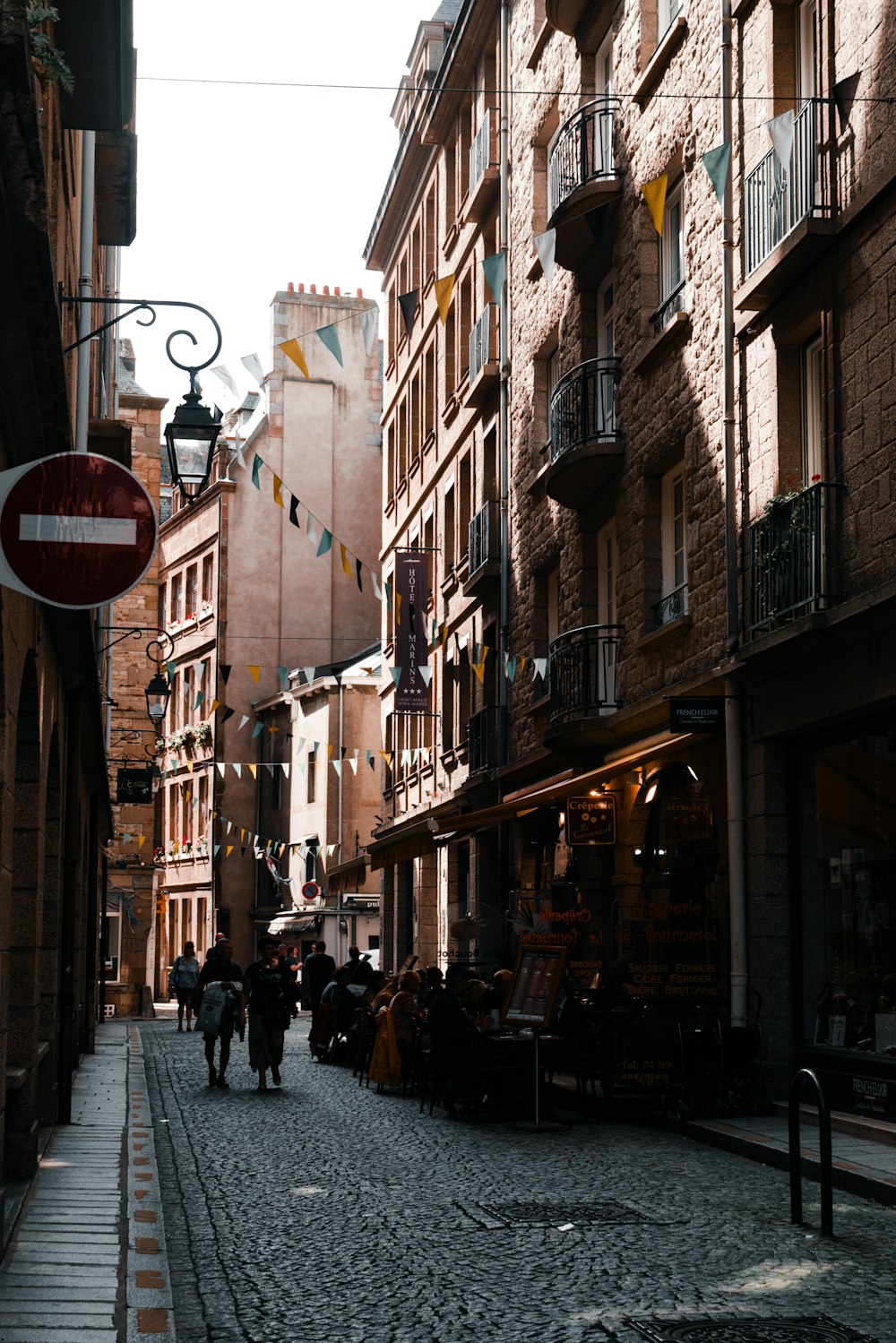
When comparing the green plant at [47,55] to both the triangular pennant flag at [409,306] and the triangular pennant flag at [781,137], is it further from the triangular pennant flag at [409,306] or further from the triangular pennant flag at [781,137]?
the triangular pennant flag at [409,306]

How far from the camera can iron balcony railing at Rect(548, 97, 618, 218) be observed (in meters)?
22.3

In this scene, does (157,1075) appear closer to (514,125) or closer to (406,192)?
(514,125)

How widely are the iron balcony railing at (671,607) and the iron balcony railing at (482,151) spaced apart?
41.6 feet

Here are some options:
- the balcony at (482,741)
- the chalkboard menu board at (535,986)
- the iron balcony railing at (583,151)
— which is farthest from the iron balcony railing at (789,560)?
the balcony at (482,741)

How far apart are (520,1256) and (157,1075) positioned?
14236mm

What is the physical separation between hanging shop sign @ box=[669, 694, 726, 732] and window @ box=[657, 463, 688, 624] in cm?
255

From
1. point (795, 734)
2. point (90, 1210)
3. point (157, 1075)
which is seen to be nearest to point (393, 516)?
point (157, 1075)

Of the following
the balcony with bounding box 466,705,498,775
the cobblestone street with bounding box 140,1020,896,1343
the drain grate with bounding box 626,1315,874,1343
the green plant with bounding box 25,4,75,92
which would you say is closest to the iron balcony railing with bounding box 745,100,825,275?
the cobblestone street with bounding box 140,1020,896,1343

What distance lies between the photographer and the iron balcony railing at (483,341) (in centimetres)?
2973

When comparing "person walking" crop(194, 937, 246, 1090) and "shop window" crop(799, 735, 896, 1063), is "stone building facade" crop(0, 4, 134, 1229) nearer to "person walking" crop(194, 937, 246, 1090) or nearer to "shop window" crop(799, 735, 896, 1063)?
"person walking" crop(194, 937, 246, 1090)

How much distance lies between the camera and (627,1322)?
750 cm

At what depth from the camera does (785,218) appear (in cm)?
1584

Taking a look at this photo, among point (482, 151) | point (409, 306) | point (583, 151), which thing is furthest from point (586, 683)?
point (482, 151)

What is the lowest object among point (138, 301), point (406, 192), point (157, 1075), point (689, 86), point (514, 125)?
point (157, 1075)
